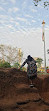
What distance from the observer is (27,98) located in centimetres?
803

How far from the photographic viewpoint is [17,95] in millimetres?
7867

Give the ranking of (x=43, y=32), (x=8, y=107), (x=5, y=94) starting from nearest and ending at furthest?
(x=8, y=107) < (x=5, y=94) < (x=43, y=32)

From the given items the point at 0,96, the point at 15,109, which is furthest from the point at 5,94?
the point at 15,109

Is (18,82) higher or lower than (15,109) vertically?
higher

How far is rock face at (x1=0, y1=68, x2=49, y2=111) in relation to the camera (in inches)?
288

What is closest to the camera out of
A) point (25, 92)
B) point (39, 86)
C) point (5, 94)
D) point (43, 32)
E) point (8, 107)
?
point (8, 107)

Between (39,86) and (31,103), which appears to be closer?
(31,103)

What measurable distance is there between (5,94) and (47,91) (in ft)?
11.0

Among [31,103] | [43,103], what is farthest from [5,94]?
[43,103]

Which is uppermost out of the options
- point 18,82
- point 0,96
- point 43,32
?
point 43,32

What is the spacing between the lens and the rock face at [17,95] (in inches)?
288

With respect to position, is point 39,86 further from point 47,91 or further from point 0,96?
point 0,96

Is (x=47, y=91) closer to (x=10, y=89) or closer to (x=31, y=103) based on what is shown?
(x=31, y=103)

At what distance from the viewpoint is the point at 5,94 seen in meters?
7.62
